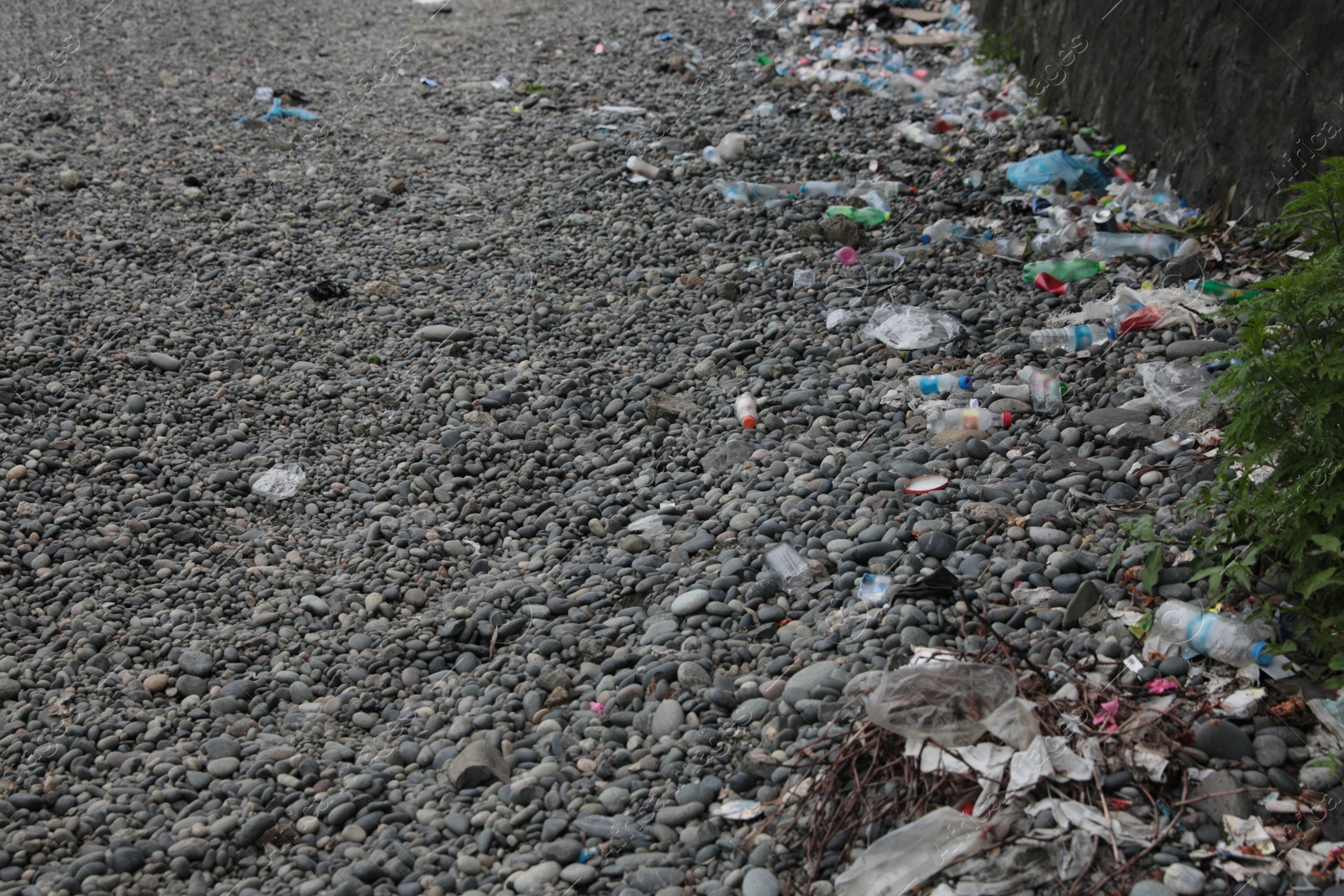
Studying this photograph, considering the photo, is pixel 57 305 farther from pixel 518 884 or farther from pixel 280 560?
pixel 518 884

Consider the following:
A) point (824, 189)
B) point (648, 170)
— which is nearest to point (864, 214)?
point (824, 189)

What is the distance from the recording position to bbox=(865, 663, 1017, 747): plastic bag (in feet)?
7.03

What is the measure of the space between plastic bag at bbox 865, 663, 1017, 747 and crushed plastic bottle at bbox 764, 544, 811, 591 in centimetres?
59

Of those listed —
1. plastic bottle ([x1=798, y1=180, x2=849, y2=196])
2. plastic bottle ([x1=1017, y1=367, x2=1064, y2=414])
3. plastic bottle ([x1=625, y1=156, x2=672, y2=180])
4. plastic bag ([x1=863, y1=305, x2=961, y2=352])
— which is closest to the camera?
plastic bottle ([x1=1017, y1=367, x2=1064, y2=414])

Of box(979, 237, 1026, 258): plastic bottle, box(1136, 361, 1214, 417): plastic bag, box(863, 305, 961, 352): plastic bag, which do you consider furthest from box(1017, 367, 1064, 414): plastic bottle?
box(979, 237, 1026, 258): plastic bottle

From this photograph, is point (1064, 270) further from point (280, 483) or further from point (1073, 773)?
point (280, 483)

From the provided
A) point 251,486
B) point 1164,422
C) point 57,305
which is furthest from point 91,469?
point 1164,422

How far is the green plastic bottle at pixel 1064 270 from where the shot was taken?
13.7 ft

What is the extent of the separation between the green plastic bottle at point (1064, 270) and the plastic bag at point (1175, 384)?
0.90 m

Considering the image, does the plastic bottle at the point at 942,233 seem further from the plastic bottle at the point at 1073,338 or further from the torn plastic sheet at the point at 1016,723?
the torn plastic sheet at the point at 1016,723

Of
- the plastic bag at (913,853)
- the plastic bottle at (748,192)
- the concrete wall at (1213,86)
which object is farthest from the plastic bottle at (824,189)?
the plastic bag at (913,853)

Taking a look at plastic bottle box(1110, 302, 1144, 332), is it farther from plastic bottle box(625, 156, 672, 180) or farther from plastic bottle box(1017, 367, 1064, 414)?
plastic bottle box(625, 156, 672, 180)

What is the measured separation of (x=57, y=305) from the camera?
181 inches

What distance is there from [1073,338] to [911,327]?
593 millimetres
